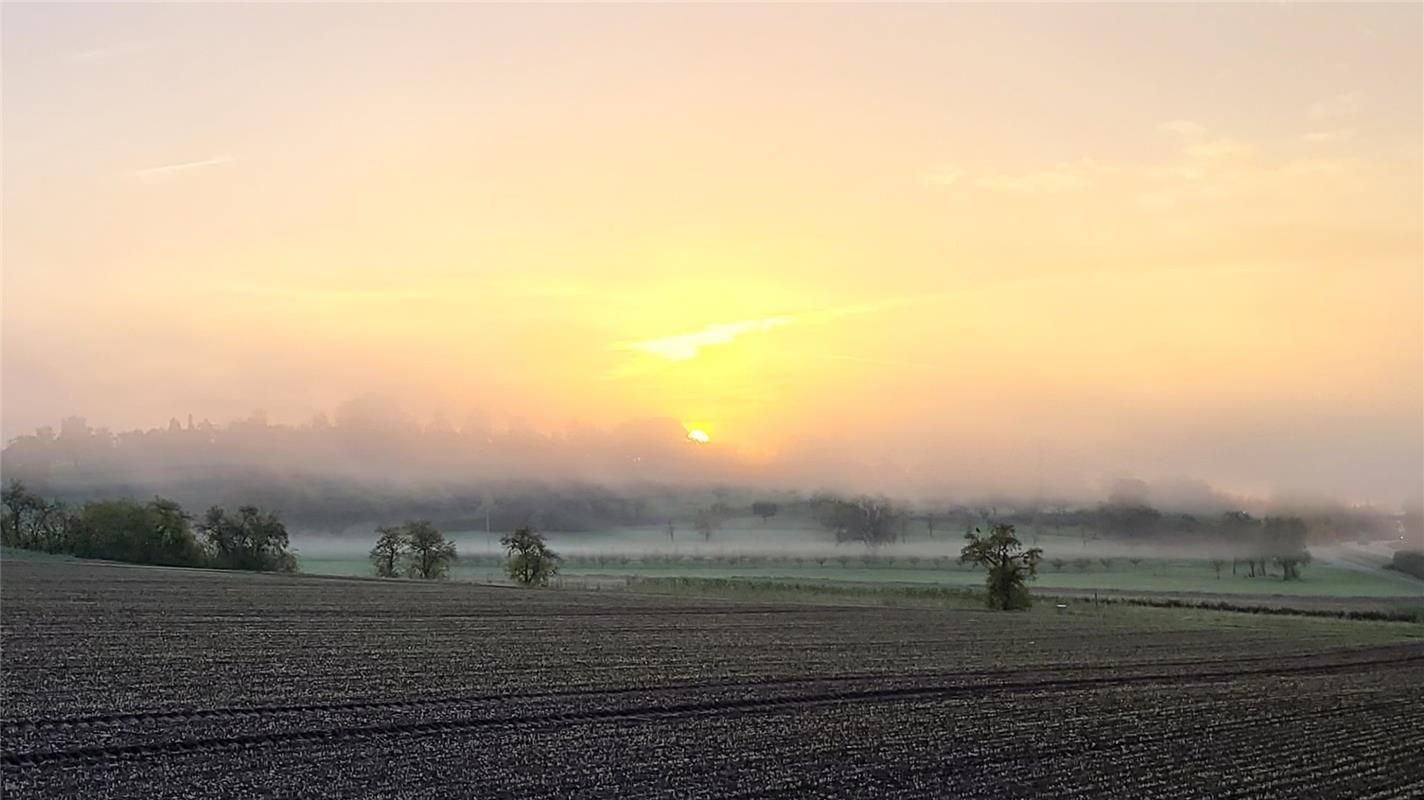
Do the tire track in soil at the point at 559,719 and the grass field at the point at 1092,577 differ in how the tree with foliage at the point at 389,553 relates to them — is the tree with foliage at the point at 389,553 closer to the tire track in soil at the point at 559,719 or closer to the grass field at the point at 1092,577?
the grass field at the point at 1092,577

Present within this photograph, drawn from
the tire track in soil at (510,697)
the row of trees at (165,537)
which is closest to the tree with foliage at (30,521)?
the row of trees at (165,537)

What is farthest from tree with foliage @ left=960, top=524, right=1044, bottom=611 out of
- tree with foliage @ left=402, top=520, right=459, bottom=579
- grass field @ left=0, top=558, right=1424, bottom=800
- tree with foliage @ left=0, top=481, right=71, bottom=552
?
tree with foliage @ left=0, top=481, right=71, bottom=552

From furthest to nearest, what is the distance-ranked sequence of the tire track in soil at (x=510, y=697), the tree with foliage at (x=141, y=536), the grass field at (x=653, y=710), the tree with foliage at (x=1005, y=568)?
the tree with foliage at (x=141, y=536) → the tree with foliage at (x=1005, y=568) → the tire track in soil at (x=510, y=697) → the grass field at (x=653, y=710)

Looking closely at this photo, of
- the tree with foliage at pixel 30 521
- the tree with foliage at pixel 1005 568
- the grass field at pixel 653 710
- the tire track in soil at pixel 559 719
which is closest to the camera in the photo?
the tire track in soil at pixel 559 719

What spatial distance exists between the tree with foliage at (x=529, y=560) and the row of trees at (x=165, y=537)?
2209 centimetres

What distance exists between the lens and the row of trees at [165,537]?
377 feet

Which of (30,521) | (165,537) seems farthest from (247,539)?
(30,521)

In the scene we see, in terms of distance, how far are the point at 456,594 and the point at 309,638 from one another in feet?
115

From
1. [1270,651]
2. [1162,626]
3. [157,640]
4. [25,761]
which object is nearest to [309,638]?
[157,640]

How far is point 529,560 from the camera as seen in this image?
124 m

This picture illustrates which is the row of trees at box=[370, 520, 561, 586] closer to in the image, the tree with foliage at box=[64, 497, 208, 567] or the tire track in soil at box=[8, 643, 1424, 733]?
the tree with foliage at box=[64, 497, 208, 567]

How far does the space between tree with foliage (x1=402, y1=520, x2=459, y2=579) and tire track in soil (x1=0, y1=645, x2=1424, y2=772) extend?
99.5 metres

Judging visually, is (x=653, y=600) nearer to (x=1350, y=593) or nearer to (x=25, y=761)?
(x=25, y=761)

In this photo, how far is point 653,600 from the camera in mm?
80125
